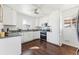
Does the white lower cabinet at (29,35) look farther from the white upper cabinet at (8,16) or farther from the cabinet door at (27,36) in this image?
the white upper cabinet at (8,16)

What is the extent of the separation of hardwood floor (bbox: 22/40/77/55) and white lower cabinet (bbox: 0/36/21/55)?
0.57 feet

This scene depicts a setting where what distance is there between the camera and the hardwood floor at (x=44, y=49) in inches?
54.1


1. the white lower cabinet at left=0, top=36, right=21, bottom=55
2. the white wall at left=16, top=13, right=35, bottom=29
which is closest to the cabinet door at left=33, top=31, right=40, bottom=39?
the white wall at left=16, top=13, right=35, bottom=29

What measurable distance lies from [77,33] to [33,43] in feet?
2.82

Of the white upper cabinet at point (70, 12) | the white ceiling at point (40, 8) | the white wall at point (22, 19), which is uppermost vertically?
the white ceiling at point (40, 8)

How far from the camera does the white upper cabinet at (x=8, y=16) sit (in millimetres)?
1410

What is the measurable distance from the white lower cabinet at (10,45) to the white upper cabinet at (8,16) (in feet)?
1.07

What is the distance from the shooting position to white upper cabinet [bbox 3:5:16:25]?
55.5 inches

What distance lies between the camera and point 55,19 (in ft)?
4.80

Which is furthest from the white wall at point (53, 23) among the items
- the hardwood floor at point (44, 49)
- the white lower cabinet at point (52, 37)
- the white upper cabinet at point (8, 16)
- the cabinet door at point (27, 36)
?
the white upper cabinet at point (8, 16)

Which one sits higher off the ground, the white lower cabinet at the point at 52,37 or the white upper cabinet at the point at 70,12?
the white upper cabinet at the point at 70,12

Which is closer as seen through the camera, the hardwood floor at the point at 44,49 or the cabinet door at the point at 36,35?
the hardwood floor at the point at 44,49

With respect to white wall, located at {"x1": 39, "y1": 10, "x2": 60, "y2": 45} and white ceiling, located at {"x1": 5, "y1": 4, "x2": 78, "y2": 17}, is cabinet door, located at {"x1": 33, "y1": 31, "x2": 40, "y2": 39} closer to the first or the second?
white wall, located at {"x1": 39, "y1": 10, "x2": 60, "y2": 45}

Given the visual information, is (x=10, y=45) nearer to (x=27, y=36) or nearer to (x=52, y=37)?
(x=27, y=36)
